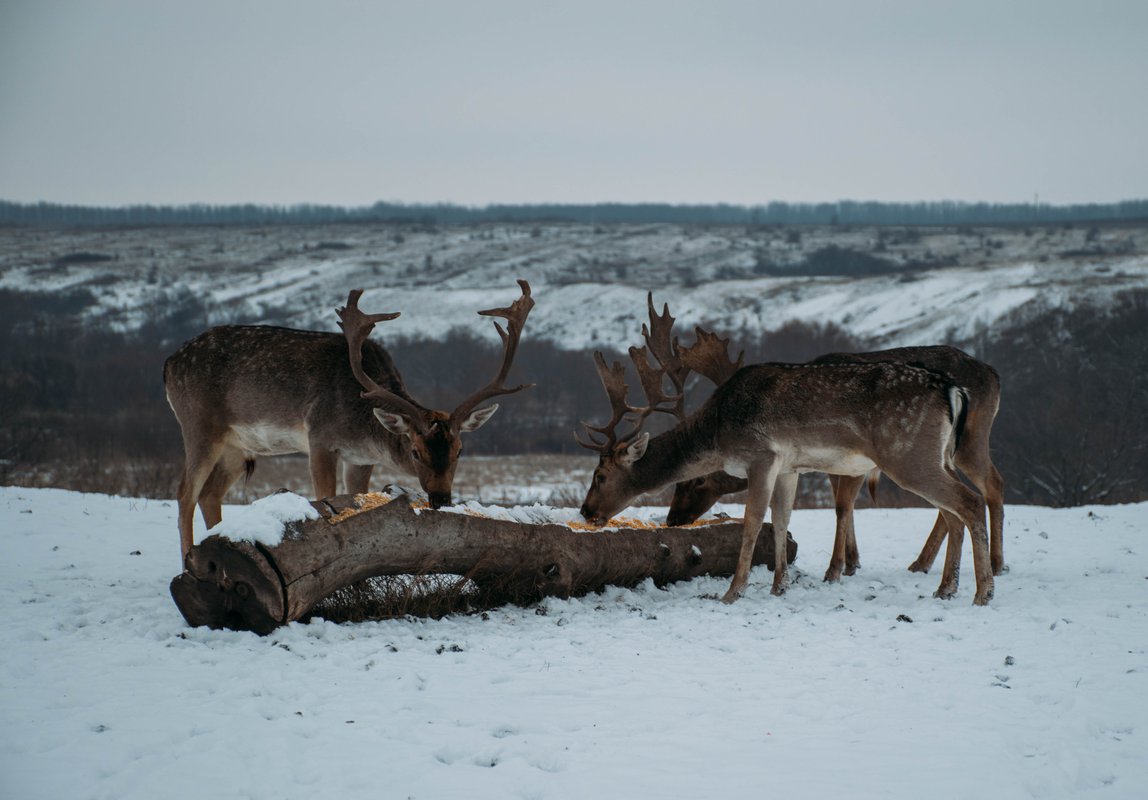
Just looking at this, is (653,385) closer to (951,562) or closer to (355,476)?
(355,476)

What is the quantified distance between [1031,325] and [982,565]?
52888 millimetres

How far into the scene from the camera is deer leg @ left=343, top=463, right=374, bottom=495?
10328mm

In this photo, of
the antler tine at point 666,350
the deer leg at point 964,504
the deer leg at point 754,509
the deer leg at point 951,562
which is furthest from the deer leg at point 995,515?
the antler tine at point 666,350

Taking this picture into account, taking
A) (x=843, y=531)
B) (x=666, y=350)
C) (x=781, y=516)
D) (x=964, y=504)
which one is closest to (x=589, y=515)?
(x=781, y=516)

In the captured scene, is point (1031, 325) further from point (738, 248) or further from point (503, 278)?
point (738, 248)

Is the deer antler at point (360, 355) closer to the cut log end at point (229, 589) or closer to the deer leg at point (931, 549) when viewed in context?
the cut log end at point (229, 589)

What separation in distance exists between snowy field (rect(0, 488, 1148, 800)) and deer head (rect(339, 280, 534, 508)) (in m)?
1.41

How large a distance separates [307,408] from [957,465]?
6602 mm

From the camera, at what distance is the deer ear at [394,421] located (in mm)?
9320

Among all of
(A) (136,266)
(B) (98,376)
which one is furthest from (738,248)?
(B) (98,376)

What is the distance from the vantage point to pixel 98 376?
5453 cm

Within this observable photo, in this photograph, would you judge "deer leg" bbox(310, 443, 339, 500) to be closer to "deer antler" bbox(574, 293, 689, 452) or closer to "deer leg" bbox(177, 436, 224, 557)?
"deer leg" bbox(177, 436, 224, 557)

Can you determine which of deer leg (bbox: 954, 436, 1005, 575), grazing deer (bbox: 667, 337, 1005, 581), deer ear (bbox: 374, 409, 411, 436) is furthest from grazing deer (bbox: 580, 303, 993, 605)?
deer ear (bbox: 374, 409, 411, 436)

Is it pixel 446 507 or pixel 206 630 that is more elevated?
pixel 446 507
